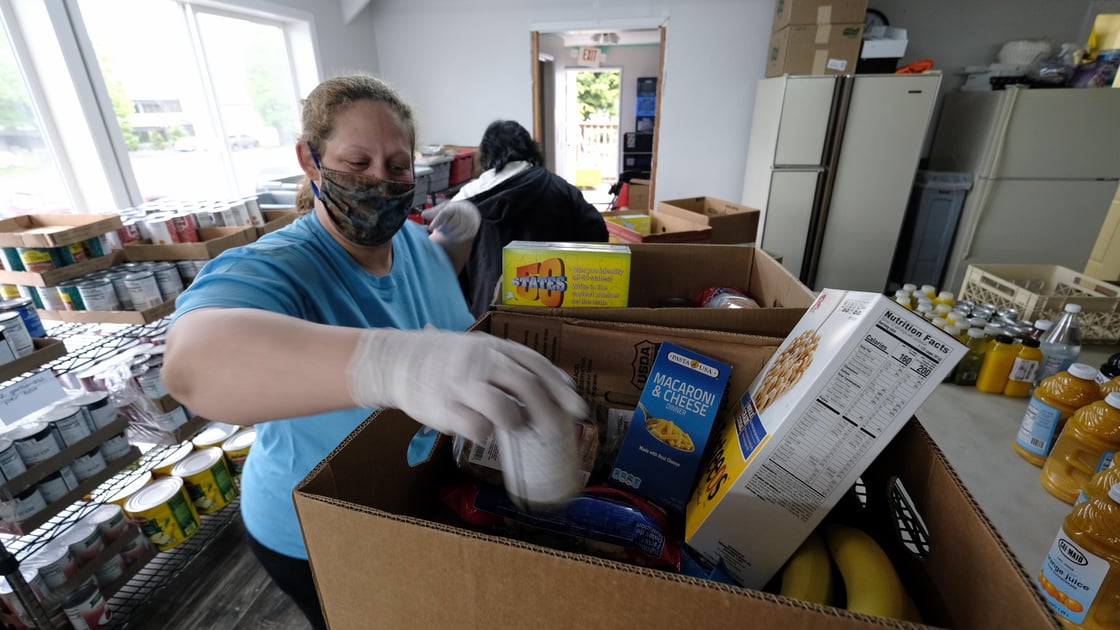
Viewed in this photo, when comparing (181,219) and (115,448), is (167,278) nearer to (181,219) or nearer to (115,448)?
(181,219)

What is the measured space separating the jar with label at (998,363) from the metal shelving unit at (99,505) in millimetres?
2503

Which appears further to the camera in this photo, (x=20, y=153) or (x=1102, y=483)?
(x=20, y=153)

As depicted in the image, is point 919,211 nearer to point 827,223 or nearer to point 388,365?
point 827,223

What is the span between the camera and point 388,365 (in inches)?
18.2

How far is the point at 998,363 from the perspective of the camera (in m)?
1.30

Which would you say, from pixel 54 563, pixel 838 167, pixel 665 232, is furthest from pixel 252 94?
pixel 838 167

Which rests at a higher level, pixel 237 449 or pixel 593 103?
pixel 593 103

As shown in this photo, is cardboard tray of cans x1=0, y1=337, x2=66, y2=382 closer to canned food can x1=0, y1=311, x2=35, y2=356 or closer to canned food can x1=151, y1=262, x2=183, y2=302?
canned food can x1=0, y1=311, x2=35, y2=356

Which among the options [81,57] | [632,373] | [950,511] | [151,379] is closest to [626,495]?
[632,373]

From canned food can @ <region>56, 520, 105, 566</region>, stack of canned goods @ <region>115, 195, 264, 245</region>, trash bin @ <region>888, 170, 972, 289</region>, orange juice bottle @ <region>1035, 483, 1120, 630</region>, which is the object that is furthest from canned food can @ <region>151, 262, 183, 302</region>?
trash bin @ <region>888, 170, 972, 289</region>

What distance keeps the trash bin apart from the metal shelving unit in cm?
444

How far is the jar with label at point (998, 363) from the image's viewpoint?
129 centimetres

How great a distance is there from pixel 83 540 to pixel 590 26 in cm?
412

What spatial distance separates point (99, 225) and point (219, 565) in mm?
1197
